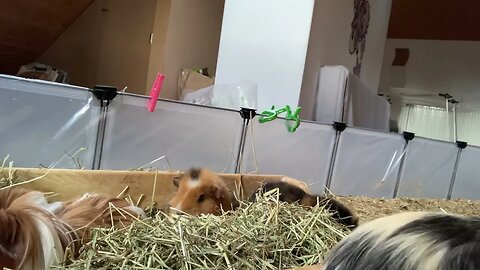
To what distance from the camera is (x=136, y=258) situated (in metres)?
0.76

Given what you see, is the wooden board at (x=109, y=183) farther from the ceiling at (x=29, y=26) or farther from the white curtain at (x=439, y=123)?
the white curtain at (x=439, y=123)

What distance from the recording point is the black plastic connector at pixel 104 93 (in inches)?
47.1

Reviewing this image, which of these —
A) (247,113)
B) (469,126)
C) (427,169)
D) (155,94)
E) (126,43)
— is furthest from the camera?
(469,126)

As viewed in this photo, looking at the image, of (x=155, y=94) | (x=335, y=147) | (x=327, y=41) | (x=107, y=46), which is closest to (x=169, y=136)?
(x=155, y=94)

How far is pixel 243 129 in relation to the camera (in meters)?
1.57

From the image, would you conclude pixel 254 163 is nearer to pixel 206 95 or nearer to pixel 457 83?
pixel 206 95

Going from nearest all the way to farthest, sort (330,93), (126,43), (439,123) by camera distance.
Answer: (330,93), (126,43), (439,123)

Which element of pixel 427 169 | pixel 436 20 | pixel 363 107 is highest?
pixel 436 20

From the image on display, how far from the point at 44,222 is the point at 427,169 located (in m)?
1.79

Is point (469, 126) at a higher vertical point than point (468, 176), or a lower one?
higher

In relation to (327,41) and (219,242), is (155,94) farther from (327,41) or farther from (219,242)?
(327,41)

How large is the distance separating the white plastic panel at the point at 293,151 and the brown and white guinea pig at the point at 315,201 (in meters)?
0.34

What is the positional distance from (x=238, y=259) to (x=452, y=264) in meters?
0.37

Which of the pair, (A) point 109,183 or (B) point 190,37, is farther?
(B) point 190,37
